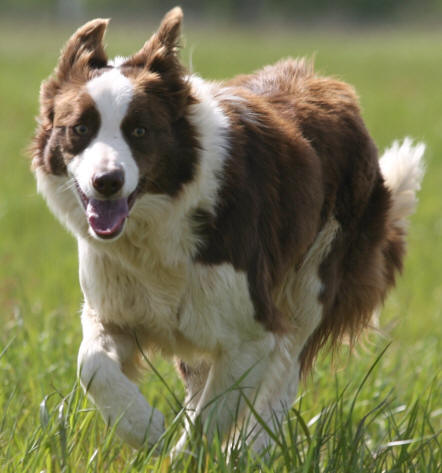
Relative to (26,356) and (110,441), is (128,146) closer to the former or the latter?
(110,441)

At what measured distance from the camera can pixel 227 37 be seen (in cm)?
4197

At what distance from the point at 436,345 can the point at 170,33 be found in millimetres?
3517

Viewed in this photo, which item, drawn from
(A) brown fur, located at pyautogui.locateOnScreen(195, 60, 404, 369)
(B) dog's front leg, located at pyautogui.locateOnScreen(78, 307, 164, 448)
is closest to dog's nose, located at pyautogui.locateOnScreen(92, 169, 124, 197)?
(A) brown fur, located at pyautogui.locateOnScreen(195, 60, 404, 369)

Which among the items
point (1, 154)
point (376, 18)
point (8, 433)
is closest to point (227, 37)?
point (376, 18)

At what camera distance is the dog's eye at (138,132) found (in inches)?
151

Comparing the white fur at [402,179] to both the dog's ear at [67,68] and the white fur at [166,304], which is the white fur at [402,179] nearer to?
the white fur at [166,304]

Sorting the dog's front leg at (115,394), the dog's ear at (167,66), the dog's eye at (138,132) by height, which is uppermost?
the dog's ear at (167,66)

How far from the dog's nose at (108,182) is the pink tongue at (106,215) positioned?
0.13 meters

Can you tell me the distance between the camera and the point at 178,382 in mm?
5418

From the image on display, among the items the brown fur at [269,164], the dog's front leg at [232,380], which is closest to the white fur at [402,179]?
the brown fur at [269,164]

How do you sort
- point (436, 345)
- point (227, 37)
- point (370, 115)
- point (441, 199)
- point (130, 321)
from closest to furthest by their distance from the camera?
1. point (130, 321)
2. point (436, 345)
3. point (441, 199)
4. point (370, 115)
5. point (227, 37)

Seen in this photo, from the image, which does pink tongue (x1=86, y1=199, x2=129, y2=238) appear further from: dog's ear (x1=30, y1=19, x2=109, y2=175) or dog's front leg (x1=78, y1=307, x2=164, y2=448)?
dog's front leg (x1=78, y1=307, x2=164, y2=448)

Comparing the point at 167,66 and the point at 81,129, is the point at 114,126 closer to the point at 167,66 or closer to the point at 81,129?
the point at 81,129

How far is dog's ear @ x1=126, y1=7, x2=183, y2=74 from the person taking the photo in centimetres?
410
